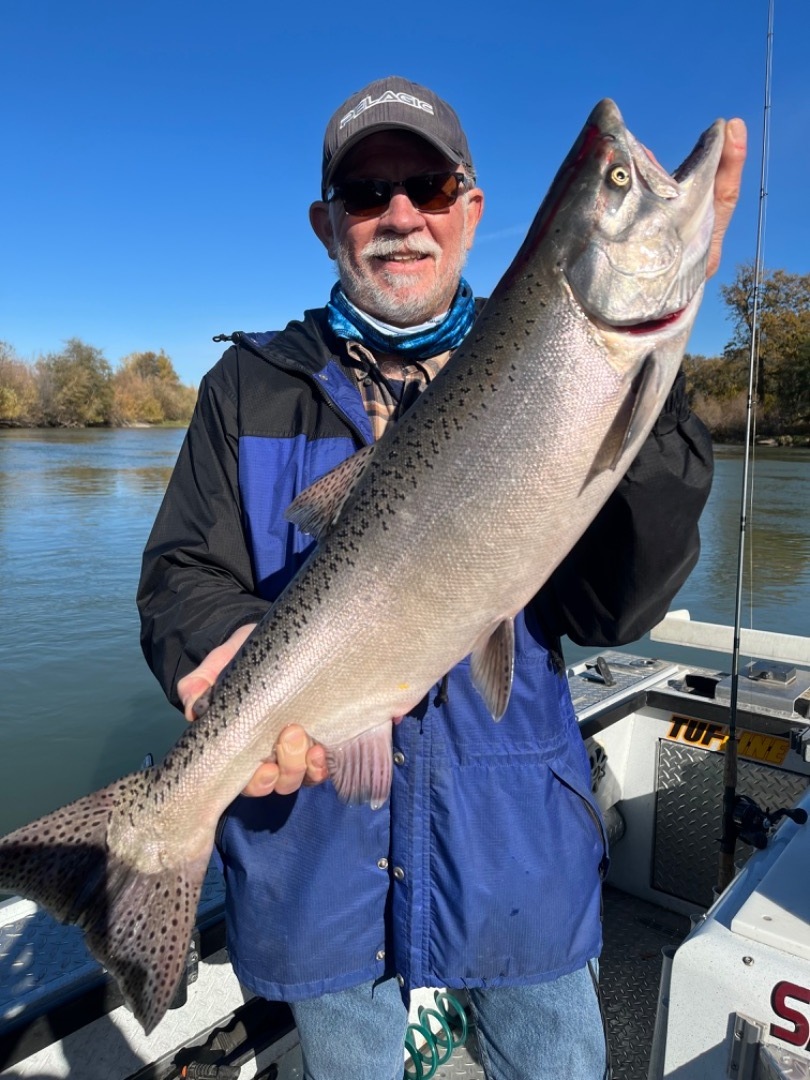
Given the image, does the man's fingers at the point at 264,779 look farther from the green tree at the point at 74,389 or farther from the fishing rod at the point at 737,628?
the green tree at the point at 74,389

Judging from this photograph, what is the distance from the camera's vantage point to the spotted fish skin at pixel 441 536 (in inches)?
72.8

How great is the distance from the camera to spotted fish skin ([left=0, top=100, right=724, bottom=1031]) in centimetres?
185

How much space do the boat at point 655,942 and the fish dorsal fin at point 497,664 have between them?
2.96 ft

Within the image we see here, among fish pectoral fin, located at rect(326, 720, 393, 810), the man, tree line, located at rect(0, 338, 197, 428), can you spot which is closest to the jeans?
the man

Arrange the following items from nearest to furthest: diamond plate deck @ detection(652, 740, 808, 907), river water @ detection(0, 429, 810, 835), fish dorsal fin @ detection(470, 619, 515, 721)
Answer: fish dorsal fin @ detection(470, 619, 515, 721) → diamond plate deck @ detection(652, 740, 808, 907) → river water @ detection(0, 429, 810, 835)

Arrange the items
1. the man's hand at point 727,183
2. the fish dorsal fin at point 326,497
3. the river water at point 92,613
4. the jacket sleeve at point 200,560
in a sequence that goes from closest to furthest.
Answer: the man's hand at point 727,183, the fish dorsal fin at point 326,497, the jacket sleeve at point 200,560, the river water at point 92,613

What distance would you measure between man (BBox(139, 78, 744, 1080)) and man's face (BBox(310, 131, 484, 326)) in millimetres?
108

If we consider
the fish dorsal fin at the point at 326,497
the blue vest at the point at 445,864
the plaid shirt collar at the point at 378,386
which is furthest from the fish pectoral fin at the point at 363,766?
the plaid shirt collar at the point at 378,386

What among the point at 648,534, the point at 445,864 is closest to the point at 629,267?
the point at 648,534

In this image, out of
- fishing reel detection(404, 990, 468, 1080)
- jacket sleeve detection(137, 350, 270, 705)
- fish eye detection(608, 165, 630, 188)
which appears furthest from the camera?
fishing reel detection(404, 990, 468, 1080)

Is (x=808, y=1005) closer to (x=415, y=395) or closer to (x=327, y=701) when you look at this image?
(x=327, y=701)

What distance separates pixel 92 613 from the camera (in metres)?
12.4

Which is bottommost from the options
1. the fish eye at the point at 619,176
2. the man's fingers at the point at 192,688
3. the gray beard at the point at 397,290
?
the man's fingers at the point at 192,688

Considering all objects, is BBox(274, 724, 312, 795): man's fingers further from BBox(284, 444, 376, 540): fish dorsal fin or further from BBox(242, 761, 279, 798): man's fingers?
BBox(284, 444, 376, 540): fish dorsal fin
